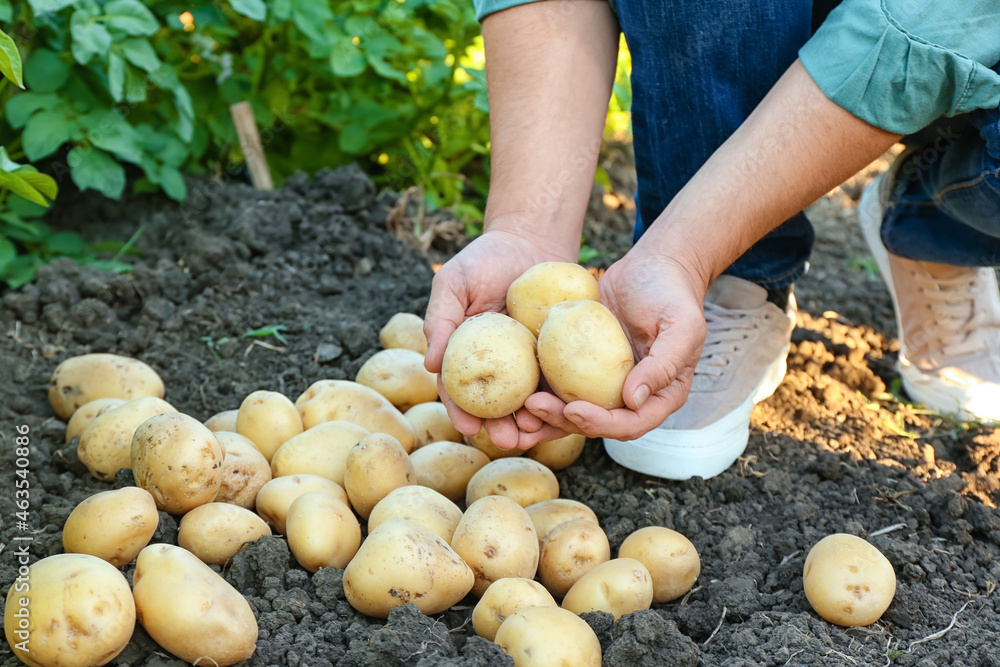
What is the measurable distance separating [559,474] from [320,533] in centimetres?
65

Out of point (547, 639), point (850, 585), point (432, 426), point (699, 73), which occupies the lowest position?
point (432, 426)

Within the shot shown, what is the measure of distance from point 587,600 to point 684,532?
39cm

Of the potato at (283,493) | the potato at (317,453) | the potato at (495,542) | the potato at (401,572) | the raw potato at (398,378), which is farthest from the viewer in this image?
the raw potato at (398,378)

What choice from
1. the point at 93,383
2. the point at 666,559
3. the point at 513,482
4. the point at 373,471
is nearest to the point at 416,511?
the point at 373,471

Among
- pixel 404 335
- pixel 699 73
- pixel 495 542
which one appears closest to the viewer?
pixel 495 542

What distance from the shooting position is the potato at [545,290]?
1643 mm

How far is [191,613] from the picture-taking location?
123 cm

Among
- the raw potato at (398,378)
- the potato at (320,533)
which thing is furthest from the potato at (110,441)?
the raw potato at (398,378)

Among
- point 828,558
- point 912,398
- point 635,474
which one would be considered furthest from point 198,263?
point 912,398

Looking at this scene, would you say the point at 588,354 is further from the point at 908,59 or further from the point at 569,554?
the point at 908,59

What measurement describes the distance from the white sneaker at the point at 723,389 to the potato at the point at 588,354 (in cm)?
38

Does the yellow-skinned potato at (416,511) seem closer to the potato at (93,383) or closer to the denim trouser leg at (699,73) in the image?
the potato at (93,383)

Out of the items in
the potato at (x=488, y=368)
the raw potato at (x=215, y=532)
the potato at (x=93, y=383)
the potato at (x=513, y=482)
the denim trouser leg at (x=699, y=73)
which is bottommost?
the potato at (x=513, y=482)

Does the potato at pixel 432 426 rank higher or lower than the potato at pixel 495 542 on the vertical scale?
lower
